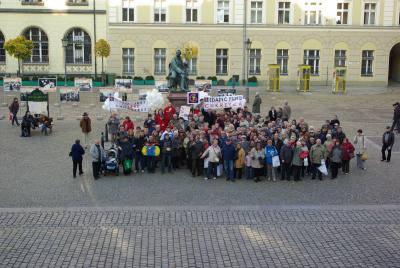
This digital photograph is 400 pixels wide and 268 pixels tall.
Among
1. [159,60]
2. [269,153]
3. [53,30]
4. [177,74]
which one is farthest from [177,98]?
[53,30]

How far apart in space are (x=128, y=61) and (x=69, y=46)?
563cm

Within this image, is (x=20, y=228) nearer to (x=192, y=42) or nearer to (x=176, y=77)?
(x=176, y=77)

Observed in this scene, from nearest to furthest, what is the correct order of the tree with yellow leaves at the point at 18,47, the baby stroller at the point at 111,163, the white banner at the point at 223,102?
the baby stroller at the point at 111,163 → the white banner at the point at 223,102 → the tree with yellow leaves at the point at 18,47

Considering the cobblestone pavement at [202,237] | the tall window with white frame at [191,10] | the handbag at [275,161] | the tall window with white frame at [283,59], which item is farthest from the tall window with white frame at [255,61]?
the cobblestone pavement at [202,237]

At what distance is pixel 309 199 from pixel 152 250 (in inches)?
212

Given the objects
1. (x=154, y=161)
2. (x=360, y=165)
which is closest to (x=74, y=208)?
(x=154, y=161)

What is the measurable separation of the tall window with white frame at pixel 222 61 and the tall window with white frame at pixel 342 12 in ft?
36.1

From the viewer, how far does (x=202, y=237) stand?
37.0 ft

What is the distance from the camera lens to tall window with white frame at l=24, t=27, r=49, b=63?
161 ft

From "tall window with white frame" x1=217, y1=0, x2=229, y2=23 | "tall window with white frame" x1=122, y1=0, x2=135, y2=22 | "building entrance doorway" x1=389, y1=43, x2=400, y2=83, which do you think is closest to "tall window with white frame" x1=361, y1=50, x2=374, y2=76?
"building entrance doorway" x1=389, y1=43, x2=400, y2=83

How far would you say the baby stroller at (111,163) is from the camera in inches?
635

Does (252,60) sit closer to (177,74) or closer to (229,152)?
(177,74)

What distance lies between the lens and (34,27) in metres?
48.7

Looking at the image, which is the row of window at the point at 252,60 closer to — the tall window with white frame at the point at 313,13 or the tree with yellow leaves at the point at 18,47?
the tall window with white frame at the point at 313,13
